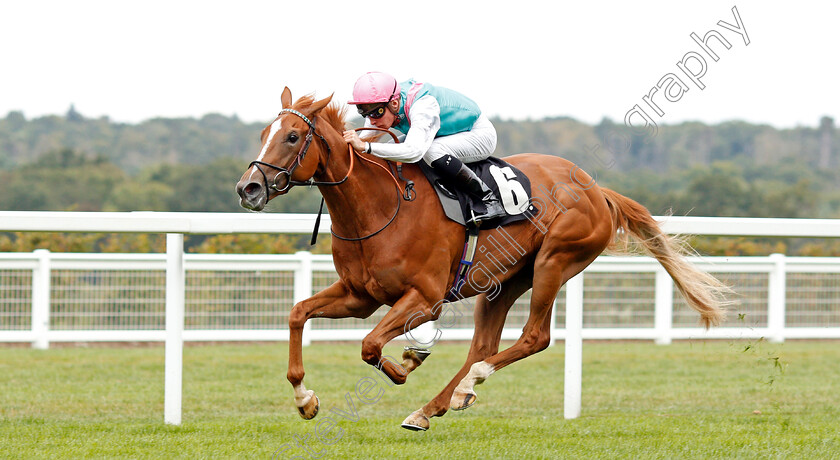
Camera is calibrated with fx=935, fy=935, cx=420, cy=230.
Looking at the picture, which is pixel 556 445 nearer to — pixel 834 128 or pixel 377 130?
pixel 377 130

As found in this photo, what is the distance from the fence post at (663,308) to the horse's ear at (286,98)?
7077 millimetres

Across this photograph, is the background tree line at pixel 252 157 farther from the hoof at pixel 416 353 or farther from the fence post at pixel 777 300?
the fence post at pixel 777 300

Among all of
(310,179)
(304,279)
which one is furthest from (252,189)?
(304,279)

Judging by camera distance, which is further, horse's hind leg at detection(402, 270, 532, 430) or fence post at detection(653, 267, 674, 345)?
fence post at detection(653, 267, 674, 345)

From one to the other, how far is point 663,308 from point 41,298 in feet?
22.0

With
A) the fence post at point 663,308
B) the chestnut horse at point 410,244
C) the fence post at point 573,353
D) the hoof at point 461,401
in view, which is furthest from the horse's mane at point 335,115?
the fence post at point 663,308

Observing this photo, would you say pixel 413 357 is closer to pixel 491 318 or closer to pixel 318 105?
pixel 491 318

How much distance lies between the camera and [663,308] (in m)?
10.6

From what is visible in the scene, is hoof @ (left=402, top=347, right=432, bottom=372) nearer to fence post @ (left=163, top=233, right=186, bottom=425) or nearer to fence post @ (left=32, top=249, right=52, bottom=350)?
fence post @ (left=163, top=233, right=186, bottom=425)

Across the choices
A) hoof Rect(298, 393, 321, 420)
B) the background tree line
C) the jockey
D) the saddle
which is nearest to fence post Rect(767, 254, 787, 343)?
the background tree line

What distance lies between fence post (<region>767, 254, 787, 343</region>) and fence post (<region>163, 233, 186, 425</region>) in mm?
7697

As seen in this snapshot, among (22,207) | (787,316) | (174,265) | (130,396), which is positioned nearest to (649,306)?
(787,316)

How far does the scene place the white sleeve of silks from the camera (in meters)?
4.23

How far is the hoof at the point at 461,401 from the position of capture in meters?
4.31
